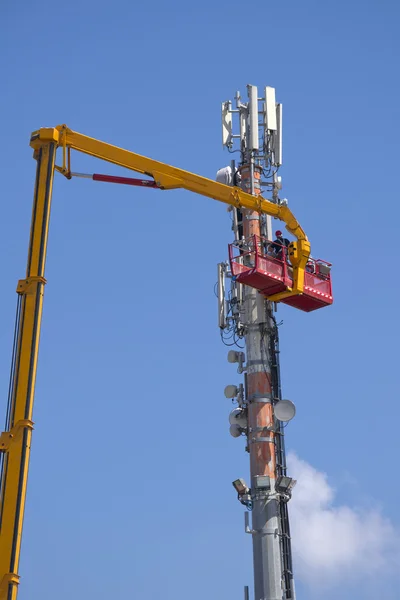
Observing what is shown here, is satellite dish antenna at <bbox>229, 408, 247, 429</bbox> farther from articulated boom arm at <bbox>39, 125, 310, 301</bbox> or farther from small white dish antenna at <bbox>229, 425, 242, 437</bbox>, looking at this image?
articulated boom arm at <bbox>39, 125, 310, 301</bbox>

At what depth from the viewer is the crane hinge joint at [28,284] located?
34.1 m

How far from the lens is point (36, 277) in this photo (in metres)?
34.1

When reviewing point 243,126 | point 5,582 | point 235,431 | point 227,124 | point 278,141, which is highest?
point 227,124

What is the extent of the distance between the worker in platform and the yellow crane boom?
16.2 inches

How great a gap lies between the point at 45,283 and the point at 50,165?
507 cm

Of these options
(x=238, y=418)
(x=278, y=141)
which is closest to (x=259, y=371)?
(x=238, y=418)

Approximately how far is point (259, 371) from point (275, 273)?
180 inches

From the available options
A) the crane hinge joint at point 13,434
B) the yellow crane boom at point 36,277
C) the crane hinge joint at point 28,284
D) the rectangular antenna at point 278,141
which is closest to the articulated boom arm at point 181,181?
the yellow crane boom at point 36,277

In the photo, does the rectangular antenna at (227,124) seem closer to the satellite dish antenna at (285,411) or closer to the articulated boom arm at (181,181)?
the articulated boom arm at (181,181)

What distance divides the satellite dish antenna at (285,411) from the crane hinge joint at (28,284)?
42.7 feet

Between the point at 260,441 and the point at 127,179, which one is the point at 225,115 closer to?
the point at 127,179

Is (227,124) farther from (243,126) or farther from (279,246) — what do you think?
(279,246)

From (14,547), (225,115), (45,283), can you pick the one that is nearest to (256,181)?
(225,115)

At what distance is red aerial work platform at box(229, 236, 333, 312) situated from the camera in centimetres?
4169
